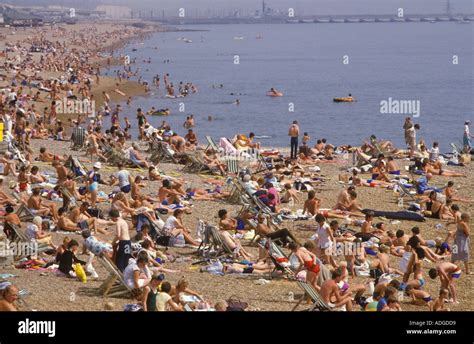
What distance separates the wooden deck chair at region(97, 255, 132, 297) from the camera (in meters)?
11.6

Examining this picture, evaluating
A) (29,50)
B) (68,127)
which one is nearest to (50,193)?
(68,127)

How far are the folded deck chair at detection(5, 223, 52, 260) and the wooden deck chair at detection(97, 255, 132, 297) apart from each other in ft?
6.54

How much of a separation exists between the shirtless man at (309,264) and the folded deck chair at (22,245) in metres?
3.77

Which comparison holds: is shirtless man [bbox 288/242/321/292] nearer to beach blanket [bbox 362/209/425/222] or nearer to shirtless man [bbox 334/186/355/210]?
shirtless man [bbox 334/186/355/210]

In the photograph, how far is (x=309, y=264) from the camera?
12367 mm

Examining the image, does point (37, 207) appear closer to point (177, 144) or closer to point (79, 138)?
point (177, 144)

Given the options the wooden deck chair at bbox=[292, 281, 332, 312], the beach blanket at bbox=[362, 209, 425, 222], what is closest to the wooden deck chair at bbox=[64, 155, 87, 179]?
the beach blanket at bbox=[362, 209, 425, 222]

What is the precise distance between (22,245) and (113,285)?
225cm

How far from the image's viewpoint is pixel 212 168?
71.2 ft

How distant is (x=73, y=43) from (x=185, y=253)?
102m

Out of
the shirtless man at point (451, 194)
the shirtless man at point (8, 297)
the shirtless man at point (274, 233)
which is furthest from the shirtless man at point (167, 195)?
the shirtless man at point (8, 297)

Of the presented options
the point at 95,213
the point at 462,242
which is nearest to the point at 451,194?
the point at 462,242

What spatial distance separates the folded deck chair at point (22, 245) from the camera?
1326 cm
